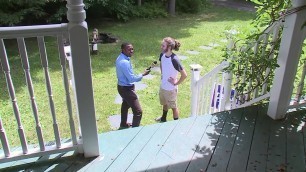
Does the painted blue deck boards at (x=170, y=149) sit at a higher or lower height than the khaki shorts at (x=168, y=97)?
higher

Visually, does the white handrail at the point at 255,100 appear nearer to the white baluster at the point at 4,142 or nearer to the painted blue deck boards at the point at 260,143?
the painted blue deck boards at the point at 260,143

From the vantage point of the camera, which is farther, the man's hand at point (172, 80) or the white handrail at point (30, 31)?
the man's hand at point (172, 80)

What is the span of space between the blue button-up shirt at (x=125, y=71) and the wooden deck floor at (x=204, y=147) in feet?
3.30

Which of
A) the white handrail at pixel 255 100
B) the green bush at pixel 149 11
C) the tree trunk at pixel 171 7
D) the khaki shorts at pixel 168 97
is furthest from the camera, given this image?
the tree trunk at pixel 171 7

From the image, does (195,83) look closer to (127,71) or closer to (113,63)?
(127,71)

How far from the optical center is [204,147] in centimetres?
234

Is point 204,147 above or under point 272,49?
under

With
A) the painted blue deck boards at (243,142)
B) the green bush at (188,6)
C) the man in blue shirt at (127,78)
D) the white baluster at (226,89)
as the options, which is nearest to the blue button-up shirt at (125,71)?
the man in blue shirt at (127,78)

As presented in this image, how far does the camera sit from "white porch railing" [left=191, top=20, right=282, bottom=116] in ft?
8.75

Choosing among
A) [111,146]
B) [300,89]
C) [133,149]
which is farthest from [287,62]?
[111,146]

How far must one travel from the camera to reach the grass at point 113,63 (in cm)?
424

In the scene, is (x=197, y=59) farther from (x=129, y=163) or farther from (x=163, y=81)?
(x=129, y=163)

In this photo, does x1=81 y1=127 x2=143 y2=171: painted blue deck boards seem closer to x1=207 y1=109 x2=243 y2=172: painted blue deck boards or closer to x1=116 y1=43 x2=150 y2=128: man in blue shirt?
x1=207 y1=109 x2=243 y2=172: painted blue deck boards

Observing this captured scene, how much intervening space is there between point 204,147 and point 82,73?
1.07 metres
